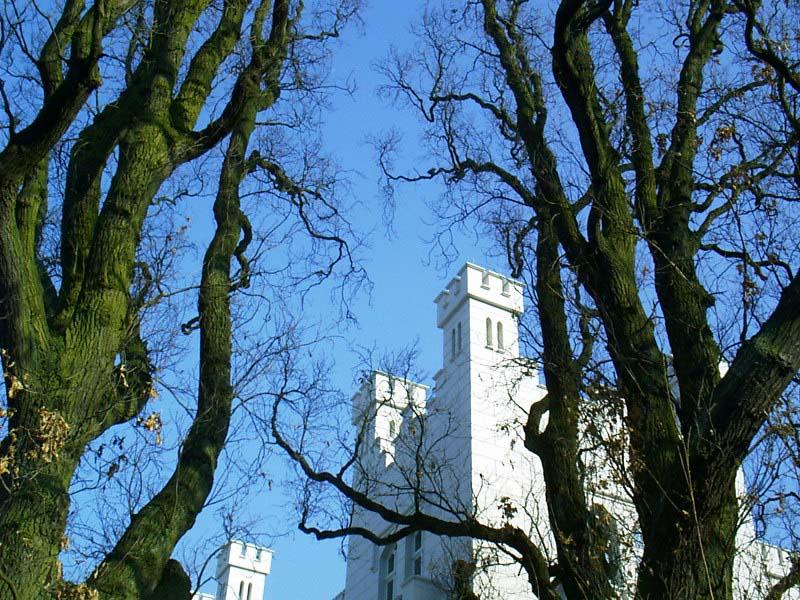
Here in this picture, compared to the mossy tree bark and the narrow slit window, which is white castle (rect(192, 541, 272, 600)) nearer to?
the narrow slit window

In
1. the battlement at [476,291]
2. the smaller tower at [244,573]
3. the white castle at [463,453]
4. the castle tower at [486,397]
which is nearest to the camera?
the white castle at [463,453]

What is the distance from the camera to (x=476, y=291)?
2402cm

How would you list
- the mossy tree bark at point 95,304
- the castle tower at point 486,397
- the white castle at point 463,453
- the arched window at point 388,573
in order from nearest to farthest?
the mossy tree bark at point 95,304 → the white castle at point 463,453 → the castle tower at point 486,397 → the arched window at point 388,573

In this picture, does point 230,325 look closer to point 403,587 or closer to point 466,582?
point 466,582

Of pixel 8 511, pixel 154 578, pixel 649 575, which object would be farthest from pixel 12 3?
pixel 649 575

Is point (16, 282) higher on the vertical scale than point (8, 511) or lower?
higher

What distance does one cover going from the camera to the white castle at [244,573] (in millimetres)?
35322

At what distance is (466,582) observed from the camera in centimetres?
988

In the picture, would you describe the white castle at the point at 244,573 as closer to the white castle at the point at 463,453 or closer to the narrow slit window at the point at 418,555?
the white castle at the point at 463,453

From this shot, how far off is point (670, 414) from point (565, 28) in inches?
132

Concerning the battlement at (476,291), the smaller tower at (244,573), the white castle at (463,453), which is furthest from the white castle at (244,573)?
the battlement at (476,291)

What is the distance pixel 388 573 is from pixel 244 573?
52.4 ft

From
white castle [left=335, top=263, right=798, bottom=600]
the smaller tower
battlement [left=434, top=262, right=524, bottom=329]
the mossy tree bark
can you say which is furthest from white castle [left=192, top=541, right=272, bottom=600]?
the mossy tree bark

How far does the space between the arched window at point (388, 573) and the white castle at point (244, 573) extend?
13223mm
